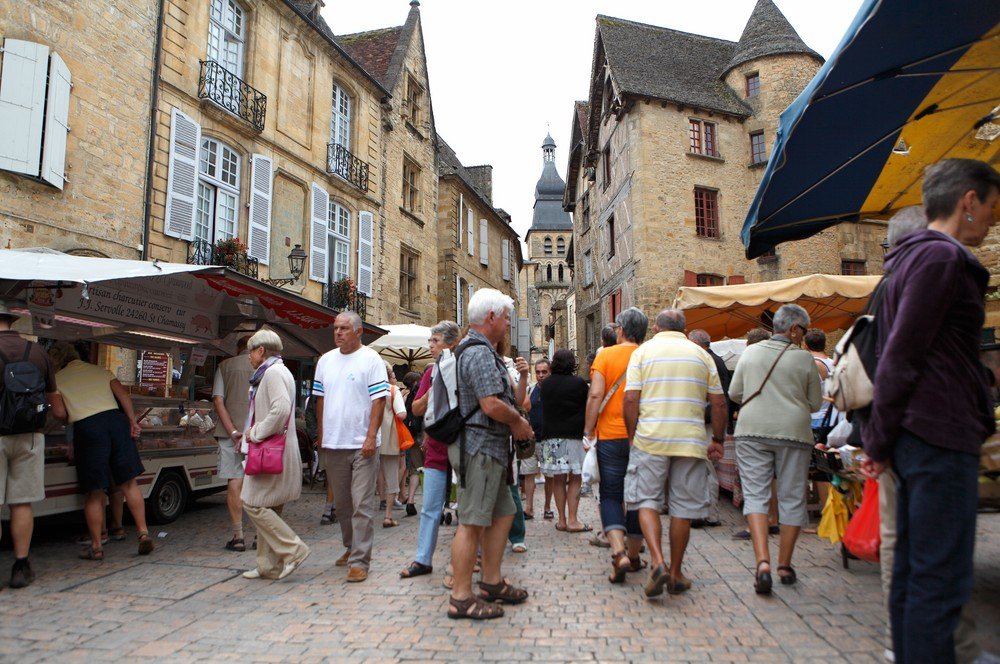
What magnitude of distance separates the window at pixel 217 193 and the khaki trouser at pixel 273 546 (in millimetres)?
8819

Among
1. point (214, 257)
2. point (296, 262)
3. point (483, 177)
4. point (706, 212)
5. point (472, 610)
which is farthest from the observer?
point (483, 177)

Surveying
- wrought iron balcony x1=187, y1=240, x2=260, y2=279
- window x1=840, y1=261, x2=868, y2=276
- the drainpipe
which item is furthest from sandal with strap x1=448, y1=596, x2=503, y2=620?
window x1=840, y1=261, x2=868, y2=276

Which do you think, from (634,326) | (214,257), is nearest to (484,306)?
(634,326)

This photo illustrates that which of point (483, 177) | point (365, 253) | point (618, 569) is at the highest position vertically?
point (483, 177)

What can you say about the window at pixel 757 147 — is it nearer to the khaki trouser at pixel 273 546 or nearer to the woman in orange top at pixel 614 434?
the woman in orange top at pixel 614 434

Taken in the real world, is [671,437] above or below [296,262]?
below

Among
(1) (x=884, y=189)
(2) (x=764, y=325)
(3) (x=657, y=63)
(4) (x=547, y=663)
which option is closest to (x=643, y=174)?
(3) (x=657, y=63)

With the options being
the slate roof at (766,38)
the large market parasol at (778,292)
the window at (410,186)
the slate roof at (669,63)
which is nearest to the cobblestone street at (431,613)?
the large market parasol at (778,292)

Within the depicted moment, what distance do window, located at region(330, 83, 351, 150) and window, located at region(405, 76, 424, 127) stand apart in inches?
128

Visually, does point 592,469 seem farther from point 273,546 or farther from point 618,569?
point 273,546

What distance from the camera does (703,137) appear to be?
2275 cm

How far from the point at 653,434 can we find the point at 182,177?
10386 mm

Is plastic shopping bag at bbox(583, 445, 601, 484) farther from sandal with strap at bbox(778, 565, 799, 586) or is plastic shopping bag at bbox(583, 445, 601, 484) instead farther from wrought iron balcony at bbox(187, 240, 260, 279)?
wrought iron balcony at bbox(187, 240, 260, 279)

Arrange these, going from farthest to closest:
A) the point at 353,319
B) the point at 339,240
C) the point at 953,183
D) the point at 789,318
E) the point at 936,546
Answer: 1. the point at 339,240
2. the point at 353,319
3. the point at 789,318
4. the point at 953,183
5. the point at 936,546
